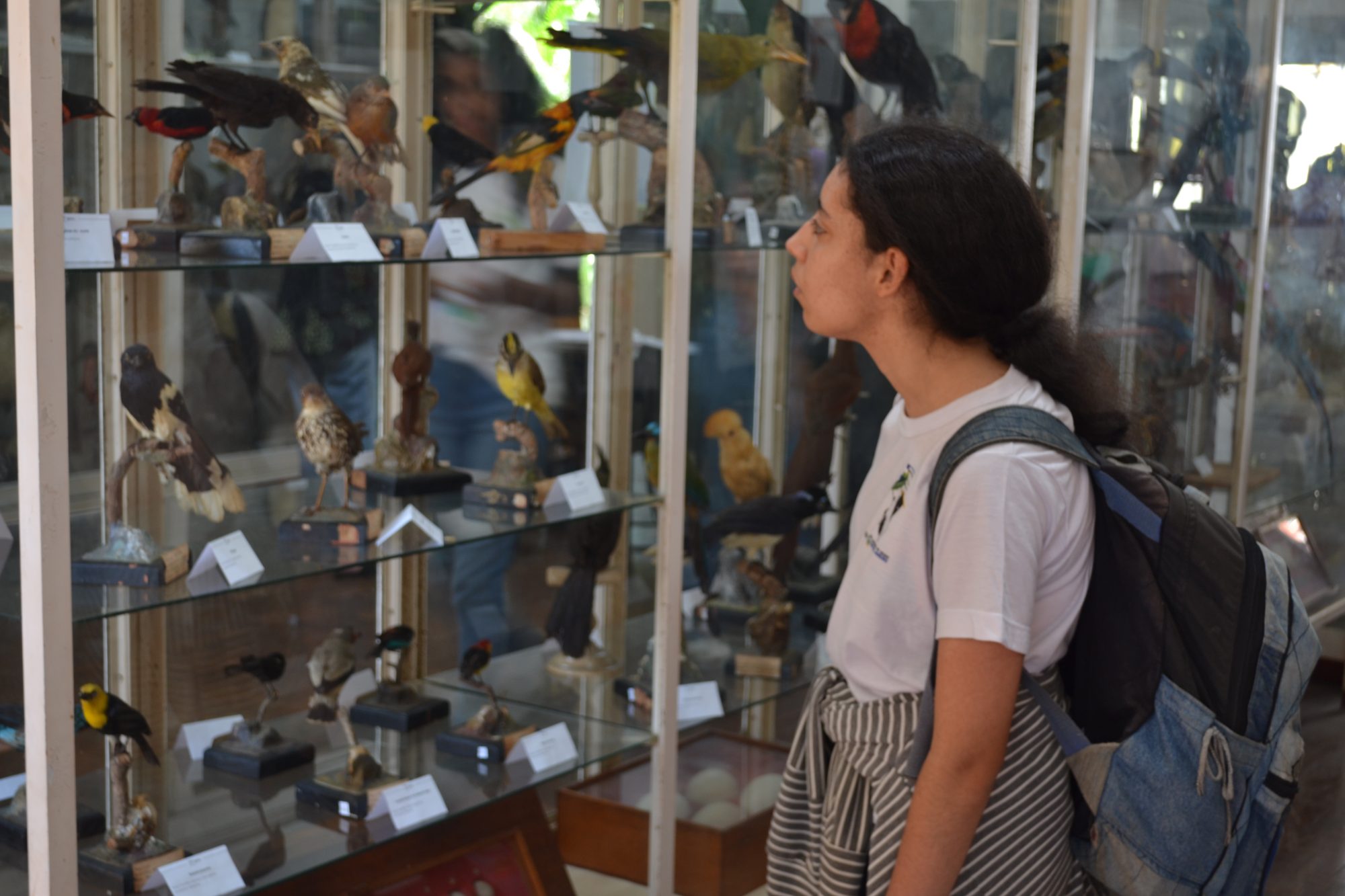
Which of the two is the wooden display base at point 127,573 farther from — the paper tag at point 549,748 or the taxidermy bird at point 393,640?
the paper tag at point 549,748

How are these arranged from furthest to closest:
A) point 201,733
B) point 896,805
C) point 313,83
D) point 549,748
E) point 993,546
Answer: point 549,748 < point 201,733 < point 313,83 < point 896,805 < point 993,546

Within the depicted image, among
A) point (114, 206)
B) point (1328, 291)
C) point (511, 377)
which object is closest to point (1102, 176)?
point (1328, 291)

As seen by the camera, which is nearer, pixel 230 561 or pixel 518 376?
pixel 230 561

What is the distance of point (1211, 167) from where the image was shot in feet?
11.6

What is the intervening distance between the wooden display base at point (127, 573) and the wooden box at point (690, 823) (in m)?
0.97

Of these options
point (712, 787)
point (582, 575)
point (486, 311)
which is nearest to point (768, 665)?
point (712, 787)

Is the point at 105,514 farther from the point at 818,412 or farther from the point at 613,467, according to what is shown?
the point at 818,412

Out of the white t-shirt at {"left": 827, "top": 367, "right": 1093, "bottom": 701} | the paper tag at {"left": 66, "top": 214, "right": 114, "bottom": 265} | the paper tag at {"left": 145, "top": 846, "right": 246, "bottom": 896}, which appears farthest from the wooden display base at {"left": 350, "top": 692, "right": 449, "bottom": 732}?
the white t-shirt at {"left": 827, "top": 367, "right": 1093, "bottom": 701}

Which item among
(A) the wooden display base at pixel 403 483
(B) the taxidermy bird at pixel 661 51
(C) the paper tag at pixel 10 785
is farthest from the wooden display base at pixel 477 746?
(B) the taxidermy bird at pixel 661 51

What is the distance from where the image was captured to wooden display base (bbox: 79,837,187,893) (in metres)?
1.66

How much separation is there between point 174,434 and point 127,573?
8.3 inches

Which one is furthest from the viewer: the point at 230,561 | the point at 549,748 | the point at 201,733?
the point at 549,748

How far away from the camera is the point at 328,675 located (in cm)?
212

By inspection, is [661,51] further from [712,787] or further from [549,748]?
[712,787]
